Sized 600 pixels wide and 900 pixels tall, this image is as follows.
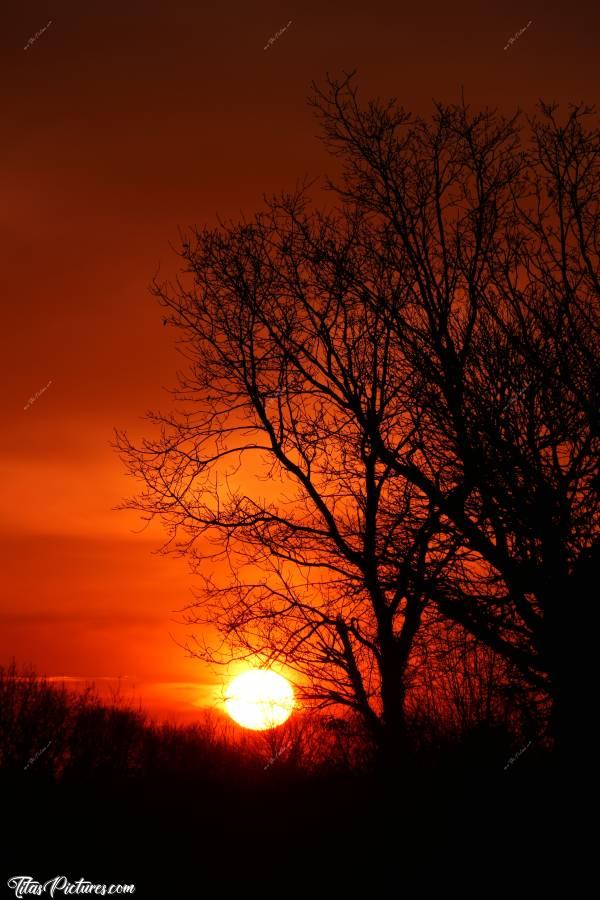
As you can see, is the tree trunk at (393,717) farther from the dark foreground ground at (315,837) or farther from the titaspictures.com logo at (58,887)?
the titaspictures.com logo at (58,887)

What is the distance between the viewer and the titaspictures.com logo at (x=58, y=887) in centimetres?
1296

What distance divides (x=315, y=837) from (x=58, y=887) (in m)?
9.64

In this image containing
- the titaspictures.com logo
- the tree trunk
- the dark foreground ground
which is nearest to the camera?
the dark foreground ground

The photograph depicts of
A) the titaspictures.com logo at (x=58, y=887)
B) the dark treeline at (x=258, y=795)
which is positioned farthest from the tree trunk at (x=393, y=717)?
the titaspictures.com logo at (x=58, y=887)

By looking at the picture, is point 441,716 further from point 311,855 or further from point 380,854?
point 311,855

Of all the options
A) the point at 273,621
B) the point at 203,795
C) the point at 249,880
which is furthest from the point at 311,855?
the point at 203,795

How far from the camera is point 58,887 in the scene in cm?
1360

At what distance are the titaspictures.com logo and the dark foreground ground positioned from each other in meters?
0.25

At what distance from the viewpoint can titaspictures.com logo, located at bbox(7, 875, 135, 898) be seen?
12957 millimetres

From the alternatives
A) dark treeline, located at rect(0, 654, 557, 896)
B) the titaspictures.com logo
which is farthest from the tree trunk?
the titaspictures.com logo

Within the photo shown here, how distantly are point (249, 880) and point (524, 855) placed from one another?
918 cm

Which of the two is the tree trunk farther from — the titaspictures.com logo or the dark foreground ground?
the titaspictures.com logo

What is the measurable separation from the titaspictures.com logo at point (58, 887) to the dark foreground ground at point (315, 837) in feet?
0.82

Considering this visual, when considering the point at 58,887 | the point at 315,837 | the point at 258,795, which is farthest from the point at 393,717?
the point at 258,795
